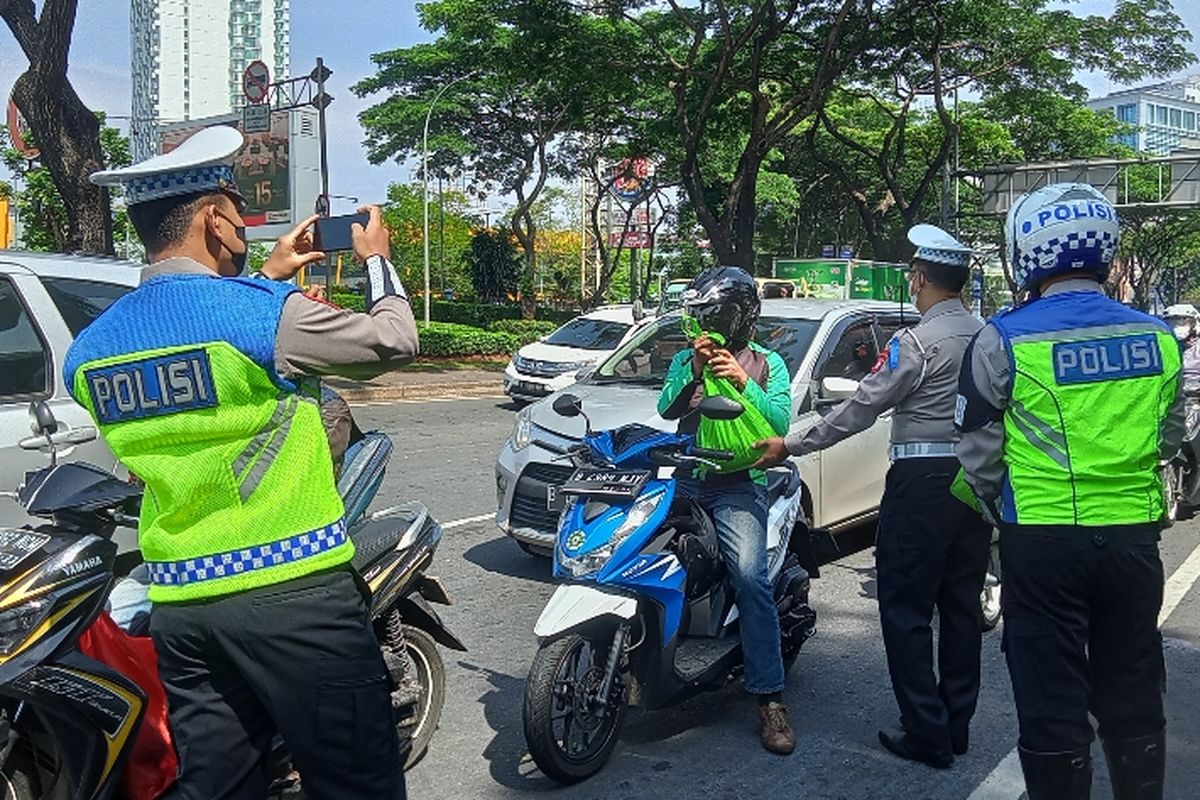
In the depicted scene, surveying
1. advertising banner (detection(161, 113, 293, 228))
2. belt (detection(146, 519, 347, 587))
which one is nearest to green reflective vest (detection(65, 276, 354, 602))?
belt (detection(146, 519, 347, 587))

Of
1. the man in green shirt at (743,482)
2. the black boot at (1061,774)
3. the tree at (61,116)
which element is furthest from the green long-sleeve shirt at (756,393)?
the tree at (61,116)

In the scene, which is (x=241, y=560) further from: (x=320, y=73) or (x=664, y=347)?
(x=320, y=73)

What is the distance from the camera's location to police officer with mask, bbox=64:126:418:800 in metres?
2.28

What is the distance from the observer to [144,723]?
3031 millimetres

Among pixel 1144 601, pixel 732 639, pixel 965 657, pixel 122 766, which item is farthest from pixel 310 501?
pixel 965 657

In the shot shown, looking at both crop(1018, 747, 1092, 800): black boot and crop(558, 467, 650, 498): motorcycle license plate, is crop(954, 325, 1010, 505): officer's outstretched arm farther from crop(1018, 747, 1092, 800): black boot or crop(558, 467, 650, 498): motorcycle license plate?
crop(558, 467, 650, 498): motorcycle license plate

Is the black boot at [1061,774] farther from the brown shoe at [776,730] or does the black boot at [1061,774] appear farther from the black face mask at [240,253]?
the black face mask at [240,253]

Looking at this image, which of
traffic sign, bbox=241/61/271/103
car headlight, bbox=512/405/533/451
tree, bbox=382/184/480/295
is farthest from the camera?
tree, bbox=382/184/480/295

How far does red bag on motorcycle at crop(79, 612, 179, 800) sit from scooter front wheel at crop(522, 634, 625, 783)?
3.76ft

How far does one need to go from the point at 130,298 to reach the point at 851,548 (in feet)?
19.7

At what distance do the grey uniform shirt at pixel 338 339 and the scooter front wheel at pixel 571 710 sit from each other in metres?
1.73

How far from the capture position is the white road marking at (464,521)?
795cm

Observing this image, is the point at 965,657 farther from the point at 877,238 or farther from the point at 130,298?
the point at 877,238

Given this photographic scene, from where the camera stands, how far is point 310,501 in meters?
2.34
